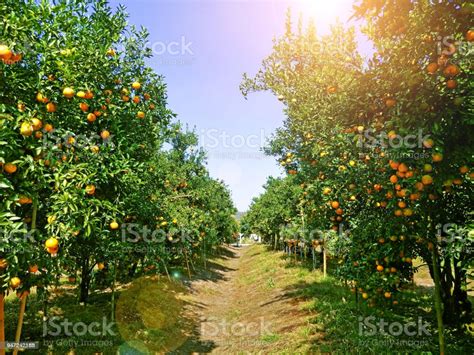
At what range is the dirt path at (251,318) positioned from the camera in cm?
1063

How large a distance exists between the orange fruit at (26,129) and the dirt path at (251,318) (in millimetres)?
8745

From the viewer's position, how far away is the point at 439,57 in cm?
486

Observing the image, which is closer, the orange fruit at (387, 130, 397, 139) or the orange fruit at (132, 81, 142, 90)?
the orange fruit at (387, 130, 397, 139)

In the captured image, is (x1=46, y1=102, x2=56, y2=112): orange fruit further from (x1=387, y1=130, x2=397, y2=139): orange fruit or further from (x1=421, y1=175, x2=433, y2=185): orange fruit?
(x1=421, y1=175, x2=433, y2=185): orange fruit

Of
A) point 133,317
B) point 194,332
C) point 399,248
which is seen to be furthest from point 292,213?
point 399,248

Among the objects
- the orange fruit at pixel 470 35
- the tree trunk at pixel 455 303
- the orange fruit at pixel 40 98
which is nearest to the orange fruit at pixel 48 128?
the orange fruit at pixel 40 98

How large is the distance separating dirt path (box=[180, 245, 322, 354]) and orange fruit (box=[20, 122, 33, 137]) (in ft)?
28.7

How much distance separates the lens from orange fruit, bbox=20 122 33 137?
4320mm

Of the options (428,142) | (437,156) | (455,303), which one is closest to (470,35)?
(428,142)

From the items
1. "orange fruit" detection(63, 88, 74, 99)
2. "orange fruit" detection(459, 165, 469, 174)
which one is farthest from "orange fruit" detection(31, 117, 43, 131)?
"orange fruit" detection(459, 165, 469, 174)

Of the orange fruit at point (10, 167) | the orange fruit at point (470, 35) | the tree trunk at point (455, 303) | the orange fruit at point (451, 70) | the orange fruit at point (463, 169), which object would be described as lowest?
the tree trunk at point (455, 303)

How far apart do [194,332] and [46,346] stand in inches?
225

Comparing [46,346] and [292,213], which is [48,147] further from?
[292,213]

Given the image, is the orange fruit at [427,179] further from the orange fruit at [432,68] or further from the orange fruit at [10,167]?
the orange fruit at [10,167]
